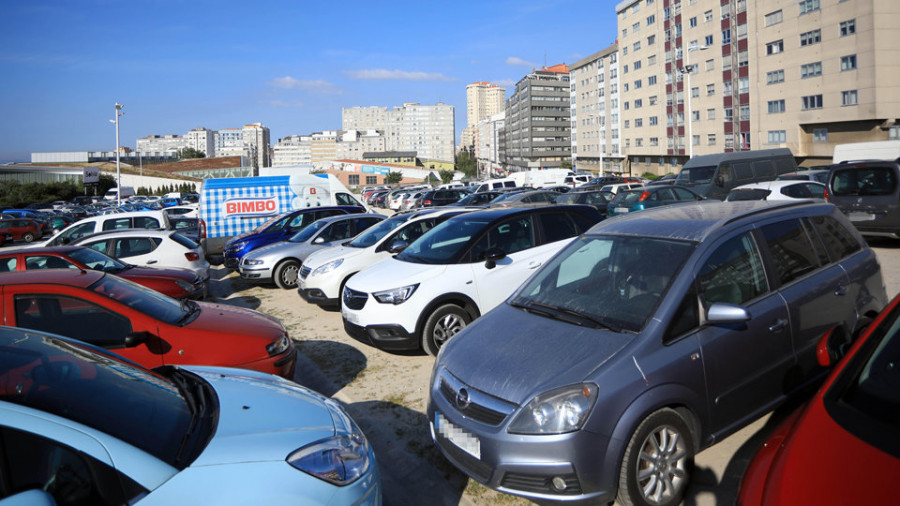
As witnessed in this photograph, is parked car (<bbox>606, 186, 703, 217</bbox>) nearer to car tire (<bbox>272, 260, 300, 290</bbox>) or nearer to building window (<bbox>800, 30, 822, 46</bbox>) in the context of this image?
car tire (<bbox>272, 260, 300, 290</bbox>)

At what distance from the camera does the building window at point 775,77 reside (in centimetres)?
4875

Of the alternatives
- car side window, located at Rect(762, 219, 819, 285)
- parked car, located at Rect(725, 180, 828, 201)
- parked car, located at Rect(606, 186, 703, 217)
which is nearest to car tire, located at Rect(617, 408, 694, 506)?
car side window, located at Rect(762, 219, 819, 285)

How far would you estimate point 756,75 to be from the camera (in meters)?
51.2

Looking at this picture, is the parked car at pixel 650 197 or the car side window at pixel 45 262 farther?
the parked car at pixel 650 197

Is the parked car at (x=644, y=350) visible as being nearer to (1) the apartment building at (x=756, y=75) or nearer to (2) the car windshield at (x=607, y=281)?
(2) the car windshield at (x=607, y=281)

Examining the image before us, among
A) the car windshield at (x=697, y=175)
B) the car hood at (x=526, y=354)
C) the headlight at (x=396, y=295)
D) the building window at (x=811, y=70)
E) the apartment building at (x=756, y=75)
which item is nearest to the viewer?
the car hood at (x=526, y=354)

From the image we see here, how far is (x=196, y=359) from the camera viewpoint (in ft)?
15.9

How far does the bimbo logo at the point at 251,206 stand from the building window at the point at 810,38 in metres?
46.2

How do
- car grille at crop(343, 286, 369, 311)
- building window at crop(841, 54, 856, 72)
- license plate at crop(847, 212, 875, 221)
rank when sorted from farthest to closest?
building window at crop(841, 54, 856, 72)
license plate at crop(847, 212, 875, 221)
car grille at crop(343, 286, 369, 311)

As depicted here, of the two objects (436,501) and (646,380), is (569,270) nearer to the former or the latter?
(646,380)

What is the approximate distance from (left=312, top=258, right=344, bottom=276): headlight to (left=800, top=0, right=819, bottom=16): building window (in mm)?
50387

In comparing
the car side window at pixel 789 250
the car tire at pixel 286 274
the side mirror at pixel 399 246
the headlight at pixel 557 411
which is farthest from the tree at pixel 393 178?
the headlight at pixel 557 411

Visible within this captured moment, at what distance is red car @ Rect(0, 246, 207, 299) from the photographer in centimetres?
841

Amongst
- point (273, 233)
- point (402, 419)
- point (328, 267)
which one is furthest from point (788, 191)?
point (402, 419)
